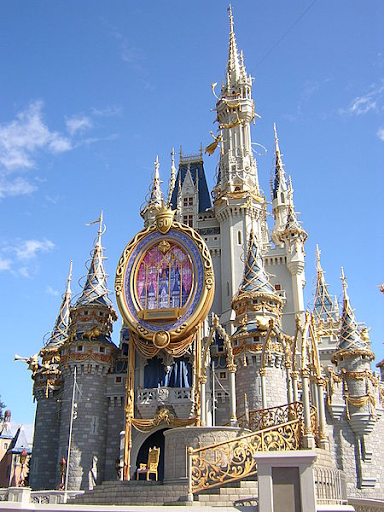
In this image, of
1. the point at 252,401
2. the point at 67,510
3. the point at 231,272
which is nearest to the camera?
the point at 67,510

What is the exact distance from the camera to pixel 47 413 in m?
36.5

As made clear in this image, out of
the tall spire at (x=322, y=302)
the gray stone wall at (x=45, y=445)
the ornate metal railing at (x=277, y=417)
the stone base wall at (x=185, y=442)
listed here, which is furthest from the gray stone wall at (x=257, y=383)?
the tall spire at (x=322, y=302)

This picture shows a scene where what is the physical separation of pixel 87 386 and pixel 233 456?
65.9 feet

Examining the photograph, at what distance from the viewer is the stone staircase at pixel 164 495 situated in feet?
44.1

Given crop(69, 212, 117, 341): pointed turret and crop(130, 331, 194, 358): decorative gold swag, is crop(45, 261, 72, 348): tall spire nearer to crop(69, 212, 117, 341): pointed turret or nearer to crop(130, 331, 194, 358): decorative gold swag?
crop(69, 212, 117, 341): pointed turret

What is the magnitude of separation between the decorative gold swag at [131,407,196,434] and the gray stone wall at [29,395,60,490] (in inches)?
279

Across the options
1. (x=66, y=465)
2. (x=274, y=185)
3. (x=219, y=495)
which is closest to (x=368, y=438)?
(x=66, y=465)

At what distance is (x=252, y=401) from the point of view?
A: 29.7 meters

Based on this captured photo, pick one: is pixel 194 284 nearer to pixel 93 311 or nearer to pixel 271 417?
pixel 93 311

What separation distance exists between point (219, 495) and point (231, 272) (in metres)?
28.9

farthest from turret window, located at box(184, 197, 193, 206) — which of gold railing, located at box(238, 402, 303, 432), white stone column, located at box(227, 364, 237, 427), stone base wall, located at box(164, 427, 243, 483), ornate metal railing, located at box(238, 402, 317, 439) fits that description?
stone base wall, located at box(164, 427, 243, 483)

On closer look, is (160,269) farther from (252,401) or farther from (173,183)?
(173,183)

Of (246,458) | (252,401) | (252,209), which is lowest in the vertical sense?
(246,458)

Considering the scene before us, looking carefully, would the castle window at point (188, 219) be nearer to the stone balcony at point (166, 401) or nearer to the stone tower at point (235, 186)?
the stone tower at point (235, 186)
